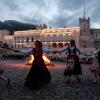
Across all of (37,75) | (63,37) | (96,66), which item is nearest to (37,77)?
(37,75)

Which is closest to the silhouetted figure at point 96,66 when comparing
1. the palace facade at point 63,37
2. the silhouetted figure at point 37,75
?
the silhouetted figure at point 37,75

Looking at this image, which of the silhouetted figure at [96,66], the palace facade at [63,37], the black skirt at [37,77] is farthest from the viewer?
the palace facade at [63,37]

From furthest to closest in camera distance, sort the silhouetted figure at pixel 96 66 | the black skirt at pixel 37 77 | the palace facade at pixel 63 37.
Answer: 1. the palace facade at pixel 63 37
2. the silhouetted figure at pixel 96 66
3. the black skirt at pixel 37 77

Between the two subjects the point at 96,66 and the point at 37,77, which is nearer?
the point at 37,77

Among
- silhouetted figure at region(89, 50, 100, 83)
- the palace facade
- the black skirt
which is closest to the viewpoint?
the black skirt

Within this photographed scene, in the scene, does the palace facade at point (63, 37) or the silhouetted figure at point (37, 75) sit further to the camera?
the palace facade at point (63, 37)

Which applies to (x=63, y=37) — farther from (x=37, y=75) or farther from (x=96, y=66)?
(x=37, y=75)

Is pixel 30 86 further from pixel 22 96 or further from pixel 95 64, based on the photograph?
pixel 95 64

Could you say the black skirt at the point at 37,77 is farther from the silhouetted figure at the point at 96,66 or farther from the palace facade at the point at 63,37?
the palace facade at the point at 63,37

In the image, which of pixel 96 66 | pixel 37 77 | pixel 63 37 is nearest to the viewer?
pixel 37 77

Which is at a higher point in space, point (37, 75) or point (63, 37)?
point (63, 37)

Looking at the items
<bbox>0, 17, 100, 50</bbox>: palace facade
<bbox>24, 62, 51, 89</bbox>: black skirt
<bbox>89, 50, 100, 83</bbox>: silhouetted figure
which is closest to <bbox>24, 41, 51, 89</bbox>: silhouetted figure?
<bbox>24, 62, 51, 89</bbox>: black skirt

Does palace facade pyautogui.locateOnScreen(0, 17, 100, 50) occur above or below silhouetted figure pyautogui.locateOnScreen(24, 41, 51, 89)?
above

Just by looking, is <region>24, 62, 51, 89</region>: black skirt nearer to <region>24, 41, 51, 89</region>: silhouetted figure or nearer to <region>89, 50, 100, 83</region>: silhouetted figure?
<region>24, 41, 51, 89</region>: silhouetted figure
